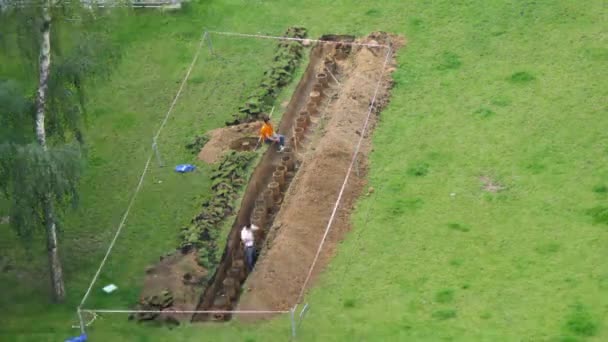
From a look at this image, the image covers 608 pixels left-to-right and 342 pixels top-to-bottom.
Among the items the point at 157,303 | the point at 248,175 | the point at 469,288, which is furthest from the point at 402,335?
the point at 248,175

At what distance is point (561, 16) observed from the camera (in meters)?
31.1

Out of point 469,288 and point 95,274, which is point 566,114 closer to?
point 469,288

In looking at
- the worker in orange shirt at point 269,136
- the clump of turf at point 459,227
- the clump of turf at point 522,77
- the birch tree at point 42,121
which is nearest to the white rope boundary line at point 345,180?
the worker in orange shirt at point 269,136

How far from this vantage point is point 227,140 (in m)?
27.9

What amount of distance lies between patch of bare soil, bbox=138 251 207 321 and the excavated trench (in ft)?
0.94

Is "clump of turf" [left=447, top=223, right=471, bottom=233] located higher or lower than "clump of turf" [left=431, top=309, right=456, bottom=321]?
higher

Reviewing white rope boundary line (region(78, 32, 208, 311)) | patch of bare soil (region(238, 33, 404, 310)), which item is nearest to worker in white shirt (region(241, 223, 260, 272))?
Answer: patch of bare soil (region(238, 33, 404, 310))

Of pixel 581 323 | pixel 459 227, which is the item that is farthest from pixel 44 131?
pixel 581 323

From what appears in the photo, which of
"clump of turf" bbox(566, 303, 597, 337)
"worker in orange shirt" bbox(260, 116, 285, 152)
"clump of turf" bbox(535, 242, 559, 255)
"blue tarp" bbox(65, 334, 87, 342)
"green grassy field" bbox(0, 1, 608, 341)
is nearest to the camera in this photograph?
"clump of turf" bbox(566, 303, 597, 337)

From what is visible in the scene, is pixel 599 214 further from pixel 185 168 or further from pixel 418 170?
pixel 185 168

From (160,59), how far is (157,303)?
1168 centimetres

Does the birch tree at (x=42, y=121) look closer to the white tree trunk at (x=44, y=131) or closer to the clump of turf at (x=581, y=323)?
the white tree trunk at (x=44, y=131)

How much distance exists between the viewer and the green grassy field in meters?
21.4

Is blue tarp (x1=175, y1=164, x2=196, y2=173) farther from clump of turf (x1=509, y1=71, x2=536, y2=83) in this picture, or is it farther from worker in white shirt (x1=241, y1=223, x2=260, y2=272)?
clump of turf (x1=509, y1=71, x2=536, y2=83)
